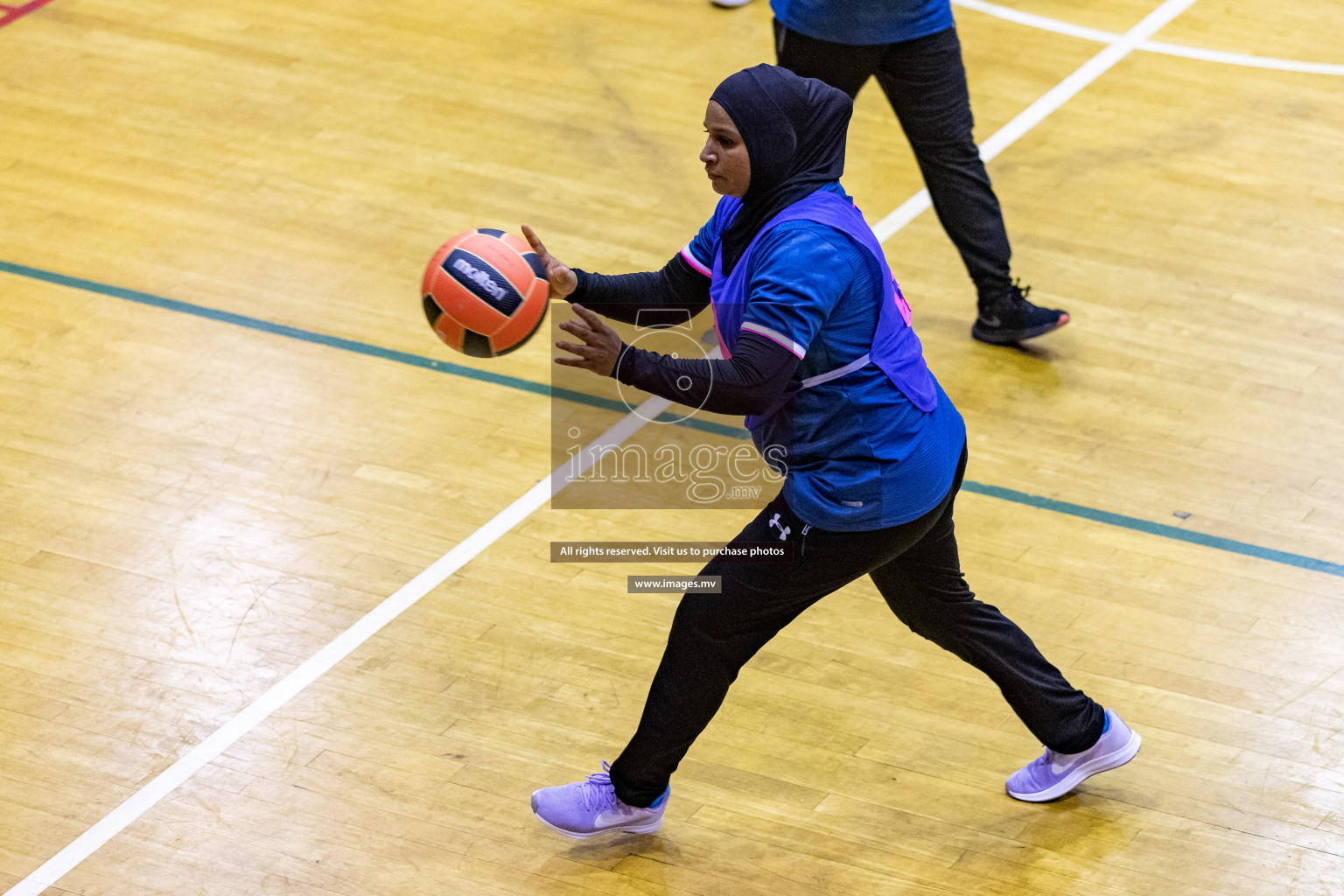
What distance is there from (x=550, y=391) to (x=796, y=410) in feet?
8.16

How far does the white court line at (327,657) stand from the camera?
381cm

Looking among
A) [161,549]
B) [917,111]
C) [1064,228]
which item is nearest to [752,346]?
[161,549]

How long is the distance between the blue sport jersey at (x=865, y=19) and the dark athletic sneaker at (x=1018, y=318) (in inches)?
42.3

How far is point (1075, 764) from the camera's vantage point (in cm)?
398

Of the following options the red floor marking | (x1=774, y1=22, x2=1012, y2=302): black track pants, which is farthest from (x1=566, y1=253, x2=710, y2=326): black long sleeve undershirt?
the red floor marking

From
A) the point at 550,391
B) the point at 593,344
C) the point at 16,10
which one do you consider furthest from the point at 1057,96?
the point at 16,10

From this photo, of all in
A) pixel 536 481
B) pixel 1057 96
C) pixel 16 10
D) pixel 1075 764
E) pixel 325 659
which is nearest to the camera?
pixel 1075 764

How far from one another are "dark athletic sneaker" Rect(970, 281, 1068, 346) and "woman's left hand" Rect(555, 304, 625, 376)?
3.12 metres

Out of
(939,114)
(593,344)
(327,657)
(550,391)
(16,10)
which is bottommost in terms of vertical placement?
(327,657)

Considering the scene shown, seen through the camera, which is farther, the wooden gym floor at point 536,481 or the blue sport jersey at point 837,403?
the wooden gym floor at point 536,481

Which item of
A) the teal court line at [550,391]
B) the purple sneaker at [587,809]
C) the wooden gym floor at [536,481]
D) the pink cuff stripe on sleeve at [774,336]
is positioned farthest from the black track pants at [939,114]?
the purple sneaker at [587,809]

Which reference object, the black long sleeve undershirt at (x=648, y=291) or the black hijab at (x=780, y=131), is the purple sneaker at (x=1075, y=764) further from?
the black hijab at (x=780, y=131)

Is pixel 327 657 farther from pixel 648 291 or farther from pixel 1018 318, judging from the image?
pixel 1018 318

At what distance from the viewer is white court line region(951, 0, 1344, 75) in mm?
8016
